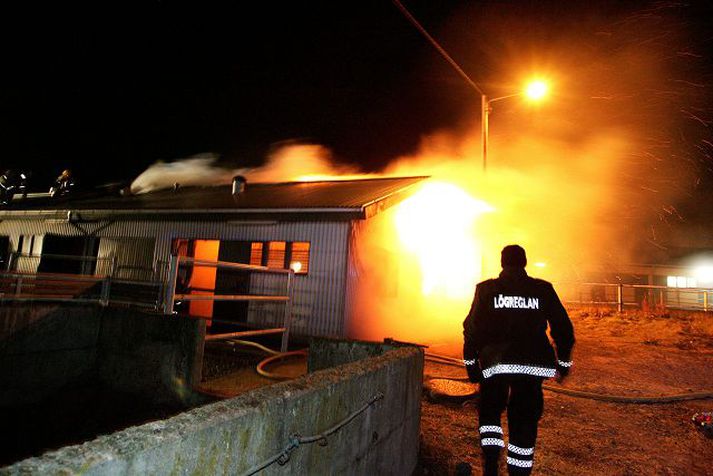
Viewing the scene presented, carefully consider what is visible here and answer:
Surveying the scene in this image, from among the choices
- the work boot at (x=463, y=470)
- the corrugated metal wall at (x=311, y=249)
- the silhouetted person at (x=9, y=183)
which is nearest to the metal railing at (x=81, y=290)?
the corrugated metal wall at (x=311, y=249)

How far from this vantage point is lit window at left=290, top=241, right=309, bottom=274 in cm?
988

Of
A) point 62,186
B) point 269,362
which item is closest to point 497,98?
point 269,362

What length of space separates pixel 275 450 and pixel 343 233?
772cm

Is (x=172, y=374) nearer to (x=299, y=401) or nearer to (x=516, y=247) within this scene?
(x=299, y=401)

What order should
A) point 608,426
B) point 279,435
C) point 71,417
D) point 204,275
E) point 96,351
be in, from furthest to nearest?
1. point 204,275
2. point 96,351
3. point 71,417
4. point 608,426
5. point 279,435

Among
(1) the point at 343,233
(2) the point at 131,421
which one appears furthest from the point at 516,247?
(1) the point at 343,233

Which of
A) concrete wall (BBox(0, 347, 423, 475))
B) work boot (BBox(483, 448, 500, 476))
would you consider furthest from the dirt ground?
concrete wall (BBox(0, 347, 423, 475))

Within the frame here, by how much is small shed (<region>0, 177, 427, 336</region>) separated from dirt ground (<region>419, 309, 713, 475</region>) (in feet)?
10.5

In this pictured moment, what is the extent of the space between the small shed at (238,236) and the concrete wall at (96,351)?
4019mm

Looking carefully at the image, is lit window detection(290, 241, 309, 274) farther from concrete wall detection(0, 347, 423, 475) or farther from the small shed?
concrete wall detection(0, 347, 423, 475)

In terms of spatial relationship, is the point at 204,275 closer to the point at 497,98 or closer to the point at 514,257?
the point at 497,98

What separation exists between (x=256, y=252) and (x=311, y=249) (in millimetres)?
1921

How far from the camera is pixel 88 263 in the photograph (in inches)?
527

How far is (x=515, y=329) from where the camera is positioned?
3.30 m
